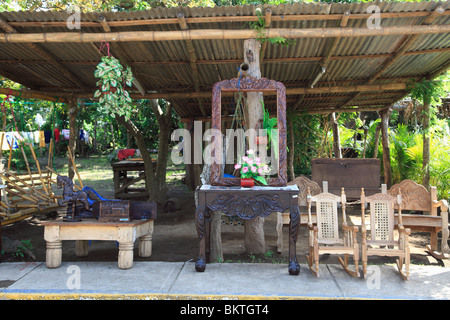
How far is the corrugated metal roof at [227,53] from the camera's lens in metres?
4.96

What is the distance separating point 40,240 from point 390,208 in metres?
6.12

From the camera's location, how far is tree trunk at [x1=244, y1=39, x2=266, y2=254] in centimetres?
554

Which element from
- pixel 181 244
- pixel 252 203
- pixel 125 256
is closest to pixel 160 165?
pixel 181 244

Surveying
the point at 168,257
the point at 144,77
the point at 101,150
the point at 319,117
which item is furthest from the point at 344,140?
the point at 101,150

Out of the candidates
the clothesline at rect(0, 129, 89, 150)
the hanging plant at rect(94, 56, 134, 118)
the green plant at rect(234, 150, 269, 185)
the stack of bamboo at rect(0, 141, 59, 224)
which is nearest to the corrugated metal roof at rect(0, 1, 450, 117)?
the hanging plant at rect(94, 56, 134, 118)

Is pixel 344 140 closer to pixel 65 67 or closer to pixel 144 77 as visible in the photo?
pixel 144 77

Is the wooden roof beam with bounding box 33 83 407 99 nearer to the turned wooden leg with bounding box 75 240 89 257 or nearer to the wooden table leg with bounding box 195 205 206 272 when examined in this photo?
the turned wooden leg with bounding box 75 240 89 257

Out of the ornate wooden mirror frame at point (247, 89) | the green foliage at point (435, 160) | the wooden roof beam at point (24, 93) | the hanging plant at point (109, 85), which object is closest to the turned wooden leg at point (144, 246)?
the ornate wooden mirror frame at point (247, 89)

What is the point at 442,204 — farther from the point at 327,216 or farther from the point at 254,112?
the point at 254,112

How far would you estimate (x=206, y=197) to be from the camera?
15.0ft

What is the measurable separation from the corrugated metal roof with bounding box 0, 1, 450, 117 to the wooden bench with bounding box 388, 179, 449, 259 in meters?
2.38

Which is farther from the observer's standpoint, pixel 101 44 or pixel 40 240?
pixel 40 240

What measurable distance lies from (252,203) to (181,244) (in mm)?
2597

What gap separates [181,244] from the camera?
21.7 feet
